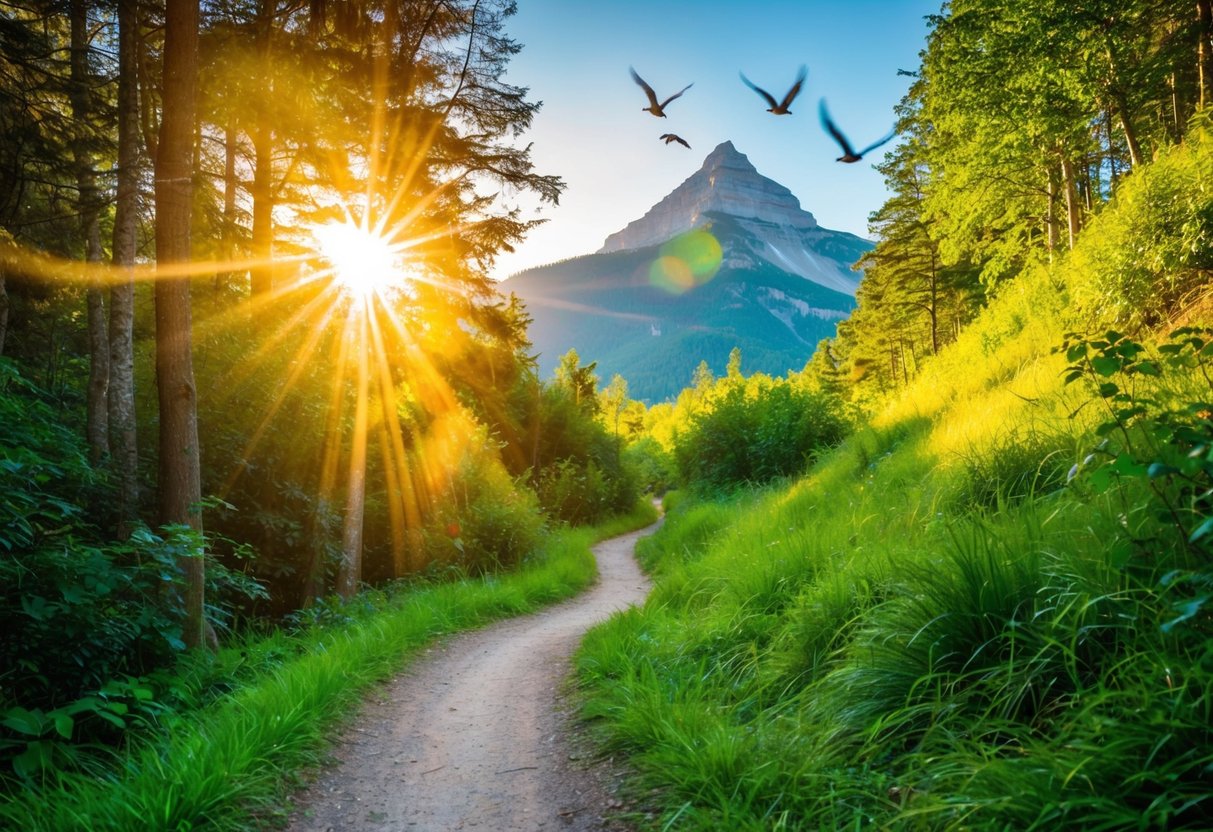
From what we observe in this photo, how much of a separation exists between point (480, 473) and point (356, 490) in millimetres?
4433

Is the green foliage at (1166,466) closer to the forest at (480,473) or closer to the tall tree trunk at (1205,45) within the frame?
the forest at (480,473)

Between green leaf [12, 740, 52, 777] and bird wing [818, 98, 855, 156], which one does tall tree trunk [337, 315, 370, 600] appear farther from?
bird wing [818, 98, 855, 156]

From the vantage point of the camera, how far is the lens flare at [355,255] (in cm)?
1064

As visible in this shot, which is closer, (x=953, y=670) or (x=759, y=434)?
(x=953, y=670)

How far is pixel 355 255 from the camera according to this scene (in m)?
10.8

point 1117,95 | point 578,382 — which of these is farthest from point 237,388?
point 578,382

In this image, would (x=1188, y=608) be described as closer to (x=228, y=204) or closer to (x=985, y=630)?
(x=985, y=630)

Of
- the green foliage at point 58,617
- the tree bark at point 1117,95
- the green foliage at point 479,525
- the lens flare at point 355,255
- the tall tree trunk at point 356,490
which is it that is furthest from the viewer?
the green foliage at point 479,525

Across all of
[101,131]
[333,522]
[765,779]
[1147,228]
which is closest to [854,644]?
[765,779]

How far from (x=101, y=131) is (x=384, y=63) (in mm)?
5165

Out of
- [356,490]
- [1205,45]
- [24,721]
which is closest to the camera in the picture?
[24,721]

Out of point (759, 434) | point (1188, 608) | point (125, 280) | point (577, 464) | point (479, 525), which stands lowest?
point (479, 525)

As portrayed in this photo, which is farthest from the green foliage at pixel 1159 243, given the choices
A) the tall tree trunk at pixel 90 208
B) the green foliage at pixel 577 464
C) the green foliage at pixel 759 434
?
the green foliage at pixel 577 464

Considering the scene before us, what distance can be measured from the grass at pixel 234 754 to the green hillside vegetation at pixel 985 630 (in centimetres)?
201
